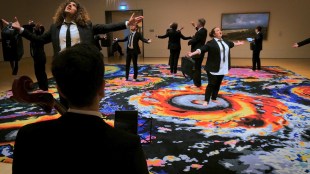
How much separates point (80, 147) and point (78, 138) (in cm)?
A: 3

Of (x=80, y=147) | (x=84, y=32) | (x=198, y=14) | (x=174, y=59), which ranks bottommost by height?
(x=80, y=147)

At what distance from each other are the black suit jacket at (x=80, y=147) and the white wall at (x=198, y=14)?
40.6 feet

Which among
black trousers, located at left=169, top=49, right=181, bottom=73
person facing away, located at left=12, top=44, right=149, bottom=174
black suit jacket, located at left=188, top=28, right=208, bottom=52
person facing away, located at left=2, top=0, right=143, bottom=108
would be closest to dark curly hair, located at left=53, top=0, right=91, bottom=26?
person facing away, located at left=2, top=0, right=143, bottom=108

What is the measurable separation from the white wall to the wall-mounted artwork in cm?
20

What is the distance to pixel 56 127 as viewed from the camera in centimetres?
88

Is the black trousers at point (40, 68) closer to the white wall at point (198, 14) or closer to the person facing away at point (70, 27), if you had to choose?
the person facing away at point (70, 27)

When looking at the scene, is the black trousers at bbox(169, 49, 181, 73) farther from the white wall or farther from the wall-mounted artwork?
the wall-mounted artwork

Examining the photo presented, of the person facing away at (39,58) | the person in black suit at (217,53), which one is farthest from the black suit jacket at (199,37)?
the person facing away at (39,58)

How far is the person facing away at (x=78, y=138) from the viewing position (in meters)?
0.86

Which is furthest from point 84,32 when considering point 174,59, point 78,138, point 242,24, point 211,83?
point 242,24

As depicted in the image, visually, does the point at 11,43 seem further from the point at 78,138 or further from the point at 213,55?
the point at 78,138

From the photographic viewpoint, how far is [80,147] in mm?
857

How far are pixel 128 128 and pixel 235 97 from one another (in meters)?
3.09

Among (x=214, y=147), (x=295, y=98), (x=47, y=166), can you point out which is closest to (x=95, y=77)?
(x=47, y=166)
